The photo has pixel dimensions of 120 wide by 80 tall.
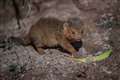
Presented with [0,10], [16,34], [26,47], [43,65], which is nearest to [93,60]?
[43,65]

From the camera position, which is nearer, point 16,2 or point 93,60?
point 93,60

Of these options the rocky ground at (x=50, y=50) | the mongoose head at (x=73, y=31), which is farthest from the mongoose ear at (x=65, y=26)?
the rocky ground at (x=50, y=50)

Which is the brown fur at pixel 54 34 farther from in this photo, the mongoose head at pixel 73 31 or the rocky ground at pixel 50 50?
the rocky ground at pixel 50 50

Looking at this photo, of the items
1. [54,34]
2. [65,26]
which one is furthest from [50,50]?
[65,26]

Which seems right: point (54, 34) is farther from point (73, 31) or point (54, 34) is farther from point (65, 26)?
point (73, 31)

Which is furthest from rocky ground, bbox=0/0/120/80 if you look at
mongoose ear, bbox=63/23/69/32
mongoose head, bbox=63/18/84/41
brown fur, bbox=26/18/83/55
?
mongoose ear, bbox=63/23/69/32

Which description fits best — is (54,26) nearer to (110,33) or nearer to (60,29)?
(60,29)

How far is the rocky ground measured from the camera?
13.3 ft

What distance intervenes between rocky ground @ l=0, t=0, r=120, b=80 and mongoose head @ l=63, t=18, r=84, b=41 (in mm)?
384

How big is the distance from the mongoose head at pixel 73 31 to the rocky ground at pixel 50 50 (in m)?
0.38

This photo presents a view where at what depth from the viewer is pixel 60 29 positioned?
16.3 ft

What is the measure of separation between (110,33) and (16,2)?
2.12 m

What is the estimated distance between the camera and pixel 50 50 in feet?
16.0

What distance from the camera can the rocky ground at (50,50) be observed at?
13.3 ft
